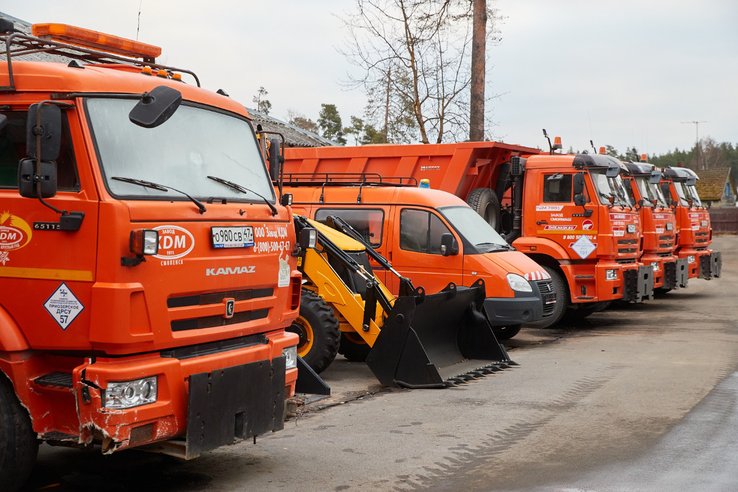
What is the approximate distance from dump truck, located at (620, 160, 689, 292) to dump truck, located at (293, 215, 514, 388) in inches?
301

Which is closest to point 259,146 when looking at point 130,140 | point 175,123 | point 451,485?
point 175,123

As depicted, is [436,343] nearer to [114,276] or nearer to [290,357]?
[290,357]

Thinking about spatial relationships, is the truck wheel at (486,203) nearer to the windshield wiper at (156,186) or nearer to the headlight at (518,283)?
the headlight at (518,283)

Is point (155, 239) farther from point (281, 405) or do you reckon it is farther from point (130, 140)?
point (281, 405)

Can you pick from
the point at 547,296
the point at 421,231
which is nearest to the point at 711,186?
the point at 547,296

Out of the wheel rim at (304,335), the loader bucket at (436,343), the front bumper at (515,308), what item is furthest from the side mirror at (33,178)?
the front bumper at (515,308)

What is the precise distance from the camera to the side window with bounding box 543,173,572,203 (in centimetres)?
1445

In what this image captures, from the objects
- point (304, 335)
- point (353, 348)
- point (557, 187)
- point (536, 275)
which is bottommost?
point (353, 348)

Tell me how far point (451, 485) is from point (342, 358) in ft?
18.2

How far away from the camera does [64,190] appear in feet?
16.0

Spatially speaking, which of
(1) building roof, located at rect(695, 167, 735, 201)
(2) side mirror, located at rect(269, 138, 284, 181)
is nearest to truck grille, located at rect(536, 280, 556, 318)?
(2) side mirror, located at rect(269, 138, 284, 181)

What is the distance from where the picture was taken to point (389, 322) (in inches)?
340

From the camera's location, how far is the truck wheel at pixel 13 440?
486cm

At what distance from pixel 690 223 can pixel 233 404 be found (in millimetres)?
16915
